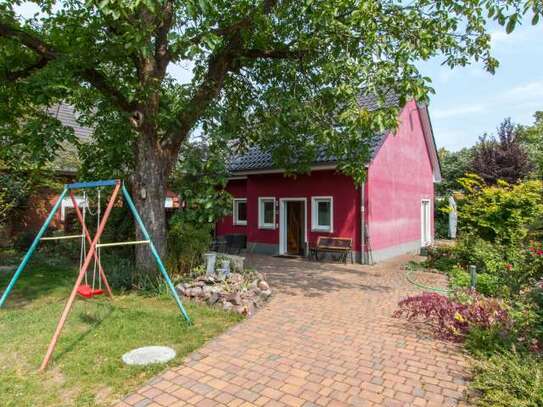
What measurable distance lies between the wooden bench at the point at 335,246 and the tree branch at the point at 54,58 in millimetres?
7861

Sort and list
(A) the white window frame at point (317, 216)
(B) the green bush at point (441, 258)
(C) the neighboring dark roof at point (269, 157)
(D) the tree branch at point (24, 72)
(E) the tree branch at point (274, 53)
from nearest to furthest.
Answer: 1. (D) the tree branch at point (24, 72)
2. (E) the tree branch at point (274, 53)
3. (B) the green bush at point (441, 258)
4. (C) the neighboring dark roof at point (269, 157)
5. (A) the white window frame at point (317, 216)

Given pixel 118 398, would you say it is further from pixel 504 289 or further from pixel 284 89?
pixel 284 89

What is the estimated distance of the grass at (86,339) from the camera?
382 centimetres

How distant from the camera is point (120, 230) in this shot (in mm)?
10234

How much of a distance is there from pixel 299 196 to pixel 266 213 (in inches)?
78.6

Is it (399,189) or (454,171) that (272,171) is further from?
(454,171)

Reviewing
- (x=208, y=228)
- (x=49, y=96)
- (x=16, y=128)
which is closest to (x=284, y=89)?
(x=208, y=228)

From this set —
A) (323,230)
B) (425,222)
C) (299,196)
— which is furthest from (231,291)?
(425,222)

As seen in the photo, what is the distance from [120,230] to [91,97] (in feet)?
11.8

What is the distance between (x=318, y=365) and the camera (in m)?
4.46

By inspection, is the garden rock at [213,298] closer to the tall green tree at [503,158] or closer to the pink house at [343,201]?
the pink house at [343,201]

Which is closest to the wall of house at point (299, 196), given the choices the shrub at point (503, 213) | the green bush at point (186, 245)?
the green bush at point (186, 245)

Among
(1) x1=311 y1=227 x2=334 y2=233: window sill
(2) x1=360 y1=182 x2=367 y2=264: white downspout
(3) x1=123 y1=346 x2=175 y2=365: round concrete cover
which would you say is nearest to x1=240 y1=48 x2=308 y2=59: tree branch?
(2) x1=360 y1=182 x2=367 y2=264: white downspout

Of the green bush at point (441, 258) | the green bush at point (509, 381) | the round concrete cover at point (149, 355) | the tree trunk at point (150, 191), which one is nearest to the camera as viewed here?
the green bush at point (509, 381)
